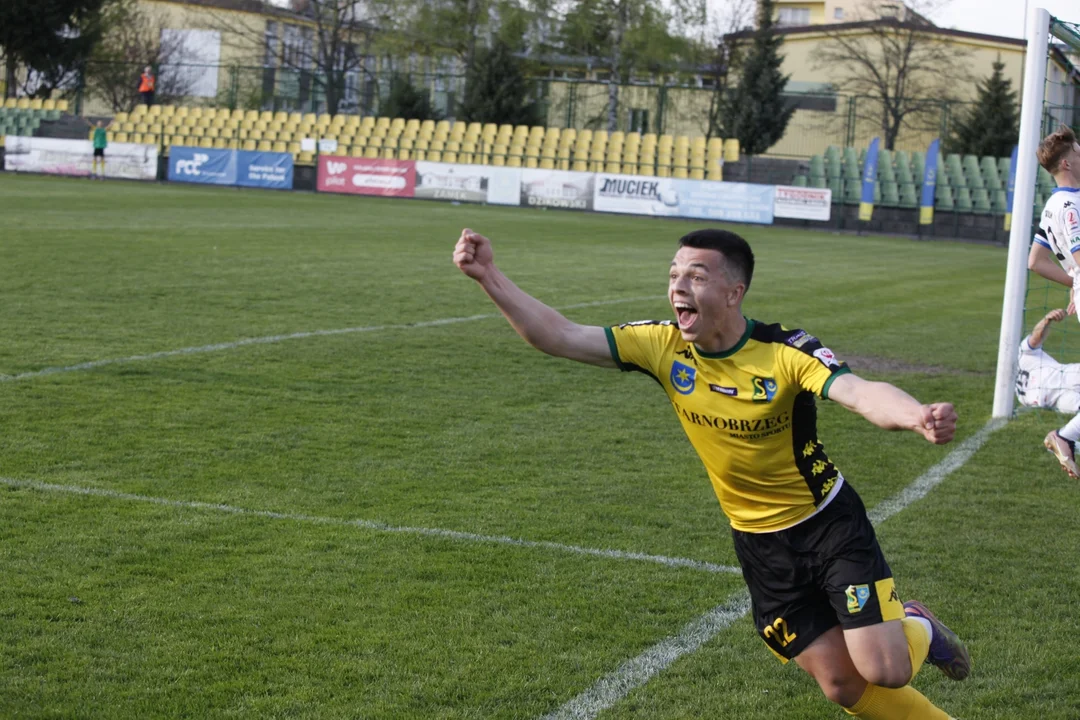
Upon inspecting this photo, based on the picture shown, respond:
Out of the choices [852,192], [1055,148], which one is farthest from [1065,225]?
[852,192]

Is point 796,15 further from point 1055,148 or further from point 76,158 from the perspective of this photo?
point 1055,148

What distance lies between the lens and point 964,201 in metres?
34.7

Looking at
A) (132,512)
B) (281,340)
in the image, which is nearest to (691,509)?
(132,512)

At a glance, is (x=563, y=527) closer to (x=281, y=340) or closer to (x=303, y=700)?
(x=303, y=700)

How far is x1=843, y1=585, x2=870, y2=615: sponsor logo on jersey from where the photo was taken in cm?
Result: 342

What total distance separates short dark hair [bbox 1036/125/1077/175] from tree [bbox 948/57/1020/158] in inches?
1501

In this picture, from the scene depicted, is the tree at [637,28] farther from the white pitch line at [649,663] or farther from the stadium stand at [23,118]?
the white pitch line at [649,663]

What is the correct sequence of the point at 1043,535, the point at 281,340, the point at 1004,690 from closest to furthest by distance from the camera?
1. the point at 1004,690
2. the point at 1043,535
3. the point at 281,340

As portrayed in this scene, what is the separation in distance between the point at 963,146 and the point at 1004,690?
41.9m

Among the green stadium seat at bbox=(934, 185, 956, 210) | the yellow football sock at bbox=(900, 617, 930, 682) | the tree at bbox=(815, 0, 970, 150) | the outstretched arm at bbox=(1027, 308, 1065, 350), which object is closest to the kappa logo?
the yellow football sock at bbox=(900, 617, 930, 682)

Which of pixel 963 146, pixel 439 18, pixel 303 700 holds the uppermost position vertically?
pixel 439 18

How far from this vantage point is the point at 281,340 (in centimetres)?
1063

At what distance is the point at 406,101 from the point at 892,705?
41.9 meters

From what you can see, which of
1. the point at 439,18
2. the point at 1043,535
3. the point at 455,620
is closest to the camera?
the point at 455,620
